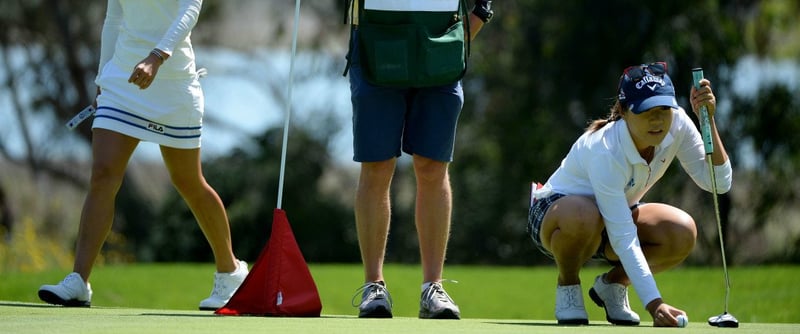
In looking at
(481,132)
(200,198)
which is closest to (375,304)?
(200,198)

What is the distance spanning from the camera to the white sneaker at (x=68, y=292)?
650 cm

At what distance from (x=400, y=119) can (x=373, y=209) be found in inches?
16.7

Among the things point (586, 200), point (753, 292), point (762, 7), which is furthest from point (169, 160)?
point (762, 7)

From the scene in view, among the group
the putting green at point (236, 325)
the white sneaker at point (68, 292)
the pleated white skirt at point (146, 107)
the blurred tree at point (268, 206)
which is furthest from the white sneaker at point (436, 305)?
the blurred tree at point (268, 206)

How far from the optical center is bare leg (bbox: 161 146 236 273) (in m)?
6.86

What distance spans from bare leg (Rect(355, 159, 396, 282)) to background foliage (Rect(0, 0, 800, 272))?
37.3ft

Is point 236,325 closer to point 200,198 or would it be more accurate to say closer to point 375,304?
point 375,304

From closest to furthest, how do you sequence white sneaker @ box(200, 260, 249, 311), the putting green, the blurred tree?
the putting green, white sneaker @ box(200, 260, 249, 311), the blurred tree

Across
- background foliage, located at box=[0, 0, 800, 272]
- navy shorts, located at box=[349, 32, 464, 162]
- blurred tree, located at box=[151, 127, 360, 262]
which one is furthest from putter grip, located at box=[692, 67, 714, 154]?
blurred tree, located at box=[151, 127, 360, 262]

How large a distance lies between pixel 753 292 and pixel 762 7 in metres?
10.4

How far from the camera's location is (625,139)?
19.3ft

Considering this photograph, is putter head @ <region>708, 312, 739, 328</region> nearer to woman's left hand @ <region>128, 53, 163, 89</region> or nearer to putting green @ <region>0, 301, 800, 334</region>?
putting green @ <region>0, 301, 800, 334</region>

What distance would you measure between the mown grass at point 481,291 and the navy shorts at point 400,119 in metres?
3.41

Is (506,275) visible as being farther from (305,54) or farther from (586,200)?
(305,54)
